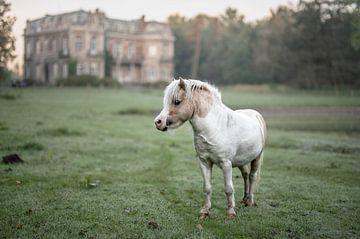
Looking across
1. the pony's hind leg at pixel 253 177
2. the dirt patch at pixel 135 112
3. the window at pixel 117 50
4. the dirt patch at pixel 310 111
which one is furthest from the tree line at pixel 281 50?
the pony's hind leg at pixel 253 177

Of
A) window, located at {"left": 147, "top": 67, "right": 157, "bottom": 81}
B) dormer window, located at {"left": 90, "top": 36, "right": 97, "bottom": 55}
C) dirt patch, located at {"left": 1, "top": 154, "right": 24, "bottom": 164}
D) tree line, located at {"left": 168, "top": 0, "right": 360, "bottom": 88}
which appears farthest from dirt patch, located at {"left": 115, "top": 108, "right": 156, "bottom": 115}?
window, located at {"left": 147, "top": 67, "right": 157, "bottom": 81}

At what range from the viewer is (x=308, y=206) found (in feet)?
28.8

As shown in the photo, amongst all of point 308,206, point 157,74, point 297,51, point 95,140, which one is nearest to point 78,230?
point 308,206

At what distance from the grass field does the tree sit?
3249mm

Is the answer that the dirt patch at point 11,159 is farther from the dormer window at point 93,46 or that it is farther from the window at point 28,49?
the window at point 28,49

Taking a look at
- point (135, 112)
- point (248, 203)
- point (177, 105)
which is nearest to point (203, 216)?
point (248, 203)

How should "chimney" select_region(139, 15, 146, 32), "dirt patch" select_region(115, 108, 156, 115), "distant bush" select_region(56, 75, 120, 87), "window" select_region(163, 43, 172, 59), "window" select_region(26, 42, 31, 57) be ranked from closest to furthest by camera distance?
"dirt patch" select_region(115, 108, 156, 115) < "distant bush" select_region(56, 75, 120, 87) < "window" select_region(26, 42, 31, 57) < "chimney" select_region(139, 15, 146, 32) < "window" select_region(163, 43, 172, 59)

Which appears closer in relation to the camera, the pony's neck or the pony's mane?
the pony's mane

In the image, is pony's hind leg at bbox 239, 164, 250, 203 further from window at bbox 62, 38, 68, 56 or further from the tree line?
window at bbox 62, 38, 68, 56

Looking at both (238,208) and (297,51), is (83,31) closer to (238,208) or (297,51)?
(297,51)

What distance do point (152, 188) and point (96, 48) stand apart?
6440 centimetres

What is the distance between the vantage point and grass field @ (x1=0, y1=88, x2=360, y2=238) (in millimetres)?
7242

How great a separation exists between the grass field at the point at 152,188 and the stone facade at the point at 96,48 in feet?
160

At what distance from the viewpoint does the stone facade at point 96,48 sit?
6906cm
